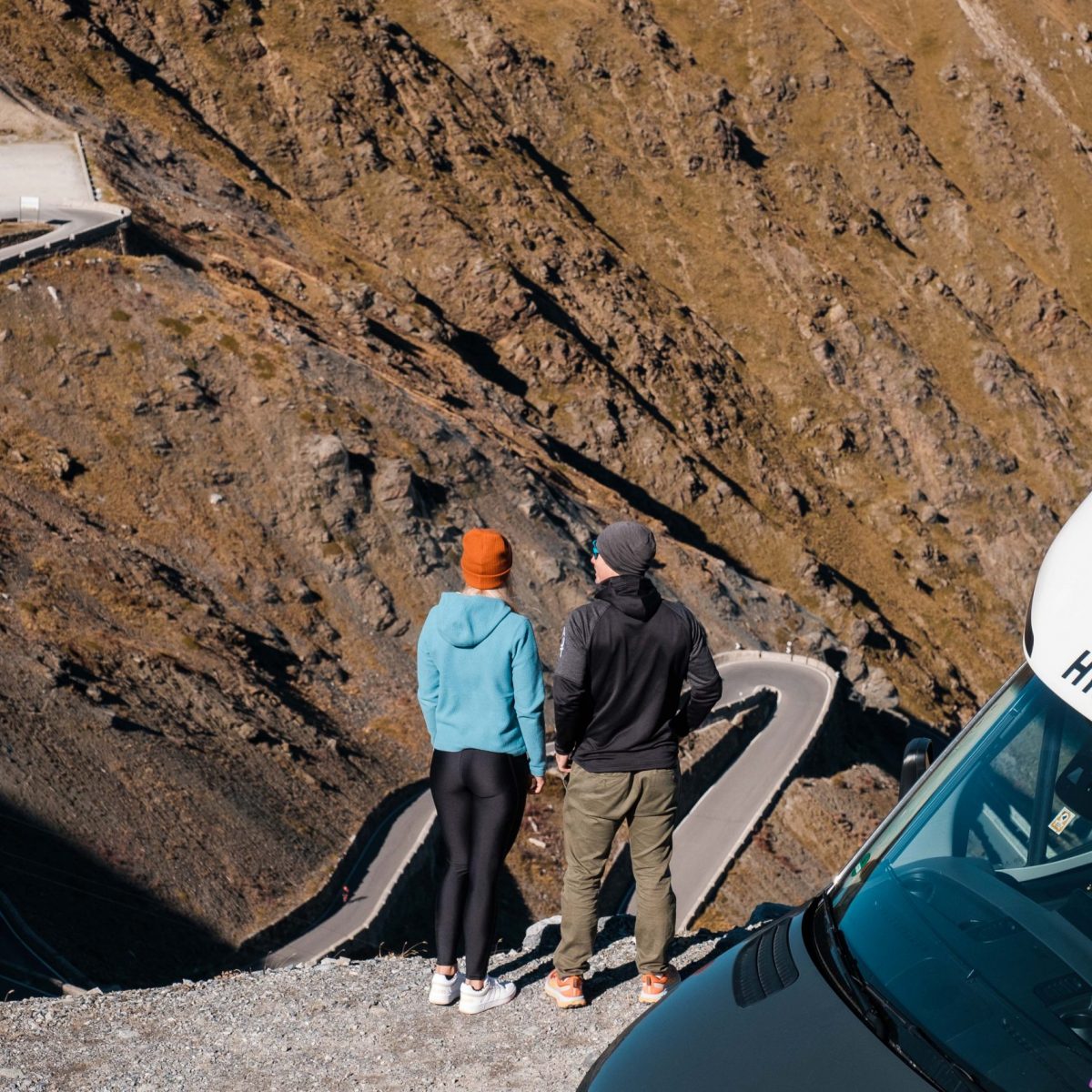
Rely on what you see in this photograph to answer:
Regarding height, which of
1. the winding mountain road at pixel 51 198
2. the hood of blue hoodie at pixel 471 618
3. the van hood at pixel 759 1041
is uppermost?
the winding mountain road at pixel 51 198

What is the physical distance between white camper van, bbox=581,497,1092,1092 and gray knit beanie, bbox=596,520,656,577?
2.00m

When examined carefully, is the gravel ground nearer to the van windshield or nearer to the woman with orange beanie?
the woman with orange beanie

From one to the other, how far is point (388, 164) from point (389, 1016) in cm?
8023

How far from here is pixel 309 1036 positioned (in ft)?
27.3

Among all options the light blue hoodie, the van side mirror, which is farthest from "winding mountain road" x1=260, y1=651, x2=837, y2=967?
the van side mirror

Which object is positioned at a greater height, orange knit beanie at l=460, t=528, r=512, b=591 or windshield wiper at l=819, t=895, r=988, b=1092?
orange knit beanie at l=460, t=528, r=512, b=591

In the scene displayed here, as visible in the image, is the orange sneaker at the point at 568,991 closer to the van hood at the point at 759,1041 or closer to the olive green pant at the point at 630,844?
the olive green pant at the point at 630,844

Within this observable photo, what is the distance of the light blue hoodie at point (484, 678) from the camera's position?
7.68 metres

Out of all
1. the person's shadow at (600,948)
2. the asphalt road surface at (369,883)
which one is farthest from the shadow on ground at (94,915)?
the person's shadow at (600,948)

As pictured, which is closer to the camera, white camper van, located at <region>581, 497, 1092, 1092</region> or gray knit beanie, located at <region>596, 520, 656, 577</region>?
white camper van, located at <region>581, 497, 1092, 1092</region>

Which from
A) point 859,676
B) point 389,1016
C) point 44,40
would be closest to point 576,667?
point 389,1016

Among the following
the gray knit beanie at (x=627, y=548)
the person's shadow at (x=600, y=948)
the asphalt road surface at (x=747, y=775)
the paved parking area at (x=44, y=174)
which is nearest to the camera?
the gray knit beanie at (x=627, y=548)

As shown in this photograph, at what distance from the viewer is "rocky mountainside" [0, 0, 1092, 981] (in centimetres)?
3562

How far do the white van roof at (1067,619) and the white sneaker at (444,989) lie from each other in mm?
4501
